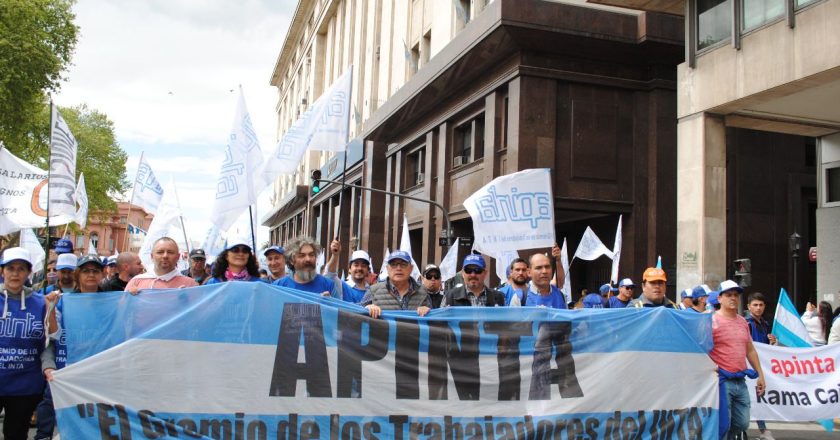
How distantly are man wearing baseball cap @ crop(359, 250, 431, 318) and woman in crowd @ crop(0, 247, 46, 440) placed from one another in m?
2.54

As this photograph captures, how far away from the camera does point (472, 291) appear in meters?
6.73

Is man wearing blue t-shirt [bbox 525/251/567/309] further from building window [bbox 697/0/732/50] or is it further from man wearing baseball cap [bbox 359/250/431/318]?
building window [bbox 697/0/732/50]

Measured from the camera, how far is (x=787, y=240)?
64.4ft

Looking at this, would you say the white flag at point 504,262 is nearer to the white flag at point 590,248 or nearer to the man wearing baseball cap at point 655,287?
the white flag at point 590,248

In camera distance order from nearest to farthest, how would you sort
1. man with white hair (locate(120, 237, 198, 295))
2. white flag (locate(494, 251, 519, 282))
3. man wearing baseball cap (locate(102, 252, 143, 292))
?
1. man with white hair (locate(120, 237, 198, 295))
2. man wearing baseball cap (locate(102, 252, 143, 292))
3. white flag (locate(494, 251, 519, 282))

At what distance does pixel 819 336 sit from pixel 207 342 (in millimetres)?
10673

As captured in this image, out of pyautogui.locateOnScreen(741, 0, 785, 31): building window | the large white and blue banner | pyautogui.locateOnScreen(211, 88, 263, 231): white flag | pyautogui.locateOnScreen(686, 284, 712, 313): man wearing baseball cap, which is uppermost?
pyautogui.locateOnScreen(741, 0, 785, 31): building window

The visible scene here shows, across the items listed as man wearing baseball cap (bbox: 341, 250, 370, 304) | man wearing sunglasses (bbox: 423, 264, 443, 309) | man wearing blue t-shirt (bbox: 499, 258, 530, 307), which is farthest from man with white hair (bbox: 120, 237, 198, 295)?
man wearing blue t-shirt (bbox: 499, 258, 530, 307)

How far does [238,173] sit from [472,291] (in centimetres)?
312

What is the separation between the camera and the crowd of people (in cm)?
520

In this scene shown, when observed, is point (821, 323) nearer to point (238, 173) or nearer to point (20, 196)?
point (238, 173)

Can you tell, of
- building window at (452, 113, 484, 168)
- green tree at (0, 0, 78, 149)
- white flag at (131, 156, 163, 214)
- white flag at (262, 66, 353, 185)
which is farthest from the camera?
green tree at (0, 0, 78, 149)

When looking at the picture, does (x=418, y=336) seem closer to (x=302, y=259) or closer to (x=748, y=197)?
(x=302, y=259)

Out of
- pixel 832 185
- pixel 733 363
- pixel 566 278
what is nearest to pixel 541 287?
pixel 733 363
